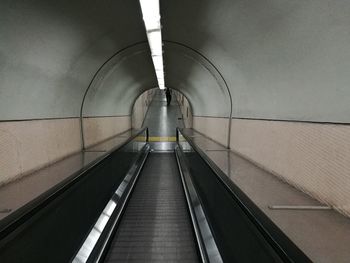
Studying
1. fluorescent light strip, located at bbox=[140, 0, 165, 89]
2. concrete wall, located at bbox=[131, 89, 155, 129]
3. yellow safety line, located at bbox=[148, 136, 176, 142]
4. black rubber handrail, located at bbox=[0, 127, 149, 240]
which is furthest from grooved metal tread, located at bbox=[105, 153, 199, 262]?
concrete wall, located at bbox=[131, 89, 155, 129]

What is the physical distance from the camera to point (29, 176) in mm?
→ 2818

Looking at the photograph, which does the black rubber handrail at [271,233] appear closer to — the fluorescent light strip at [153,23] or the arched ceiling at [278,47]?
the arched ceiling at [278,47]

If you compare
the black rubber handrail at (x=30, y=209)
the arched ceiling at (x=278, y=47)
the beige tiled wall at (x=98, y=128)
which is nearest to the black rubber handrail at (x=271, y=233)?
the arched ceiling at (x=278, y=47)

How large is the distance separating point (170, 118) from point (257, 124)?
16.1 meters

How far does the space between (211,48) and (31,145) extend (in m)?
3.03

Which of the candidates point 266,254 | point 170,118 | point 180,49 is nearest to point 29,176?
point 266,254

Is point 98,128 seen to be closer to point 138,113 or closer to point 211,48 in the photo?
point 211,48

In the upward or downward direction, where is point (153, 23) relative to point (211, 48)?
upward

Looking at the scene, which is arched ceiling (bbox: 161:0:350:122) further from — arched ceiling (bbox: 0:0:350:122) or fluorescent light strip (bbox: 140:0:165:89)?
fluorescent light strip (bbox: 140:0:165:89)

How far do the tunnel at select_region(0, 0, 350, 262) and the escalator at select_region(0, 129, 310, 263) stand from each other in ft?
0.05

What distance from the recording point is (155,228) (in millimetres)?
3658

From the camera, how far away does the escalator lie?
1522 mm

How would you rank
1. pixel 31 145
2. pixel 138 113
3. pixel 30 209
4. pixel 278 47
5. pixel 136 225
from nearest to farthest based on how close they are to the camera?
pixel 30 209
pixel 278 47
pixel 31 145
pixel 136 225
pixel 138 113

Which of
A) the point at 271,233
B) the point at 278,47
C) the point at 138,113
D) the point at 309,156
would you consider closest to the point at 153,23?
the point at 278,47
